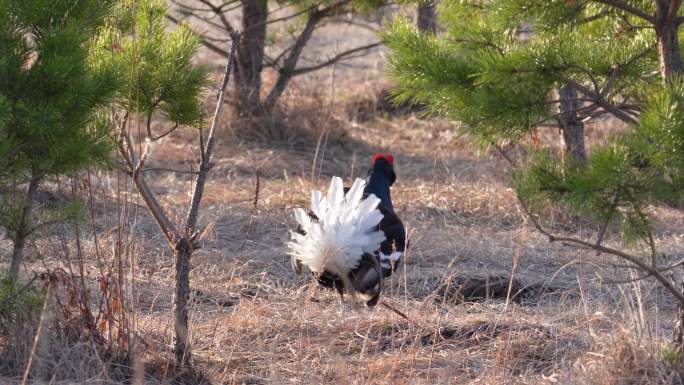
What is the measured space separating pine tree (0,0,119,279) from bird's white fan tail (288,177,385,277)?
1.13 metres

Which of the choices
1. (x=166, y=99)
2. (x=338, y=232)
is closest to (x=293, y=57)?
(x=338, y=232)

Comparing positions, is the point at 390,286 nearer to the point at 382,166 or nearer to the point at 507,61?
the point at 382,166

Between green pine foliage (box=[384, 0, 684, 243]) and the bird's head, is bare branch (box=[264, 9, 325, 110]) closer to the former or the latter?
the bird's head

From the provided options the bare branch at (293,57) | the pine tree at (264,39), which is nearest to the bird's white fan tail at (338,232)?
the pine tree at (264,39)

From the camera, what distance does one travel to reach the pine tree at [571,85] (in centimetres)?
286

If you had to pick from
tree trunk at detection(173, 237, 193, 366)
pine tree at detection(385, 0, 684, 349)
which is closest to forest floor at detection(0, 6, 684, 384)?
tree trunk at detection(173, 237, 193, 366)

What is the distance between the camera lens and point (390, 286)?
5227 millimetres

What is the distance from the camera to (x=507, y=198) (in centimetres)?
680

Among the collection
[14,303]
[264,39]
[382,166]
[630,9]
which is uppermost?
[264,39]

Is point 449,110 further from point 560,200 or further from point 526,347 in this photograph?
point 526,347

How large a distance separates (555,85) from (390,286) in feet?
7.03

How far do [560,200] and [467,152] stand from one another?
5.74 metres

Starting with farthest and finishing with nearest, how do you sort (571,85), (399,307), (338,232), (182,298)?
(399,307) → (338,232) → (182,298) → (571,85)

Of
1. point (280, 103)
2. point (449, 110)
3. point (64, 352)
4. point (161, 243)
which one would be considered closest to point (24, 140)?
point (64, 352)
